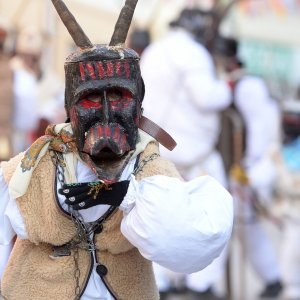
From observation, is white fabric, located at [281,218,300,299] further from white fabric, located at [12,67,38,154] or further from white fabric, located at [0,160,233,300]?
white fabric, located at [0,160,233,300]

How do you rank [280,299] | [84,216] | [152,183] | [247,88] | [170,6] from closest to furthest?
1. [152,183]
2. [84,216]
3. [247,88]
4. [280,299]
5. [170,6]

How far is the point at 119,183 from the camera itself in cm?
261

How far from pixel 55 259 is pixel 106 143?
46 centimetres

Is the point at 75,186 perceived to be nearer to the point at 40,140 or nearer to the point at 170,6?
the point at 40,140

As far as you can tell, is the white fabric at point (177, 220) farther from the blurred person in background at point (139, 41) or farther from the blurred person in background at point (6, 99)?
the blurred person in background at point (139, 41)

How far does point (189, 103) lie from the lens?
5992 millimetres

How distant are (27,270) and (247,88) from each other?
12.3ft

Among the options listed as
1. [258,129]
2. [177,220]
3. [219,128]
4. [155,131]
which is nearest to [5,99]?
[219,128]

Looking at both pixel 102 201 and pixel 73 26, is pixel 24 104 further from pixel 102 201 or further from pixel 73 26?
pixel 102 201

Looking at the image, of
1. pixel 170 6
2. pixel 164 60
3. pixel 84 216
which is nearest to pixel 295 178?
pixel 164 60

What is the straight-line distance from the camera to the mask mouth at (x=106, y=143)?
8.41 ft

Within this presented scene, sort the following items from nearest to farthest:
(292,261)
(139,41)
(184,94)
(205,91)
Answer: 1. (205,91)
2. (184,94)
3. (292,261)
4. (139,41)

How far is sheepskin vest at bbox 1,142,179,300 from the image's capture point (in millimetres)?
2707

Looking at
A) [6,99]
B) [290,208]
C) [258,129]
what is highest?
[6,99]
